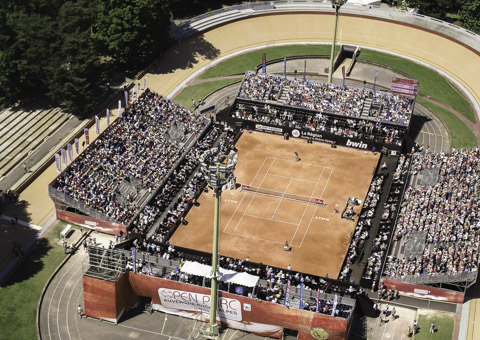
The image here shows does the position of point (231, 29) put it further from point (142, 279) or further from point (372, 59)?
point (142, 279)

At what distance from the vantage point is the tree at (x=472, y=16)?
129000 millimetres

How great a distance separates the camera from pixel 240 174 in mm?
99375

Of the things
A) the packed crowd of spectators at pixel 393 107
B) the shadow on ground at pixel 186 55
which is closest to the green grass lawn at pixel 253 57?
the shadow on ground at pixel 186 55

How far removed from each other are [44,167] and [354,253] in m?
41.6

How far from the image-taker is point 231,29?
424 feet

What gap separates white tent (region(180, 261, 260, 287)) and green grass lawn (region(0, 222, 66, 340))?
54.5 ft

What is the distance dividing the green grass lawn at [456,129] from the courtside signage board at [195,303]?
45654 millimetres

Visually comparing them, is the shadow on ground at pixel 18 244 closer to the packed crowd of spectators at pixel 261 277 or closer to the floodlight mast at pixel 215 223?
the packed crowd of spectators at pixel 261 277

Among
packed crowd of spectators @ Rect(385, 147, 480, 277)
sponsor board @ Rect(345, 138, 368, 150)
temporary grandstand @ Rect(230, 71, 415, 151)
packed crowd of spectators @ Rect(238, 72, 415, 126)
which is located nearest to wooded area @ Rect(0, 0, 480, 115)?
packed crowd of spectators @ Rect(238, 72, 415, 126)

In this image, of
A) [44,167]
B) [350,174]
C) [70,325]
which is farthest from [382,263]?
[44,167]

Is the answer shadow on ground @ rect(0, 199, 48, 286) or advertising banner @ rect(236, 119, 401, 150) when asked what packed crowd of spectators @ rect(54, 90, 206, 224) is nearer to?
shadow on ground @ rect(0, 199, 48, 286)

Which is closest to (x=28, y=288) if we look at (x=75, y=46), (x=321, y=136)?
(x=75, y=46)

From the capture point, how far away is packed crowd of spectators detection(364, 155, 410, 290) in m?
80.9

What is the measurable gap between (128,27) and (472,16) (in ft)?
198
